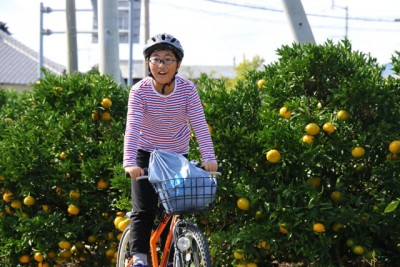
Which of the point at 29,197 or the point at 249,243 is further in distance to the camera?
the point at 29,197

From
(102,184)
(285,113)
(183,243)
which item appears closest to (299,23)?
(285,113)

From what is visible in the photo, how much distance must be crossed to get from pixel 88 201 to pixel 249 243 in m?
1.65

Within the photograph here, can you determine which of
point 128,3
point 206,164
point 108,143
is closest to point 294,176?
point 206,164

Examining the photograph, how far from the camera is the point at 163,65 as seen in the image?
484cm

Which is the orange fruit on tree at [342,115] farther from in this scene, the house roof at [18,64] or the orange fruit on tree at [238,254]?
the house roof at [18,64]

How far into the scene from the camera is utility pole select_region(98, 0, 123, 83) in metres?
9.52

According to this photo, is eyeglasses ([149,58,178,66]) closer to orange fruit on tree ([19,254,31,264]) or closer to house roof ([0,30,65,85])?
orange fruit on tree ([19,254,31,264])

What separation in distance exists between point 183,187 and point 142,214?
27.2 inches

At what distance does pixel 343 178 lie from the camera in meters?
5.62

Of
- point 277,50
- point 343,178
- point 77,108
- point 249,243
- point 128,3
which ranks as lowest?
point 249,243

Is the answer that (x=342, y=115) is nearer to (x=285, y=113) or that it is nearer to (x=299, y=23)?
(x=285, y=113)

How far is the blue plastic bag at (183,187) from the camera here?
431 cm

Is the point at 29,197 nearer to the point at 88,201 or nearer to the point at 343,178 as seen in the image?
the point at 88,201

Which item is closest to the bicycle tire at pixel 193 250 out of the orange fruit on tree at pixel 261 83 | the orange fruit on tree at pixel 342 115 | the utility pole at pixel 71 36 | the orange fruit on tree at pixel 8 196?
the orange fruit on tree at pixel 342 115
